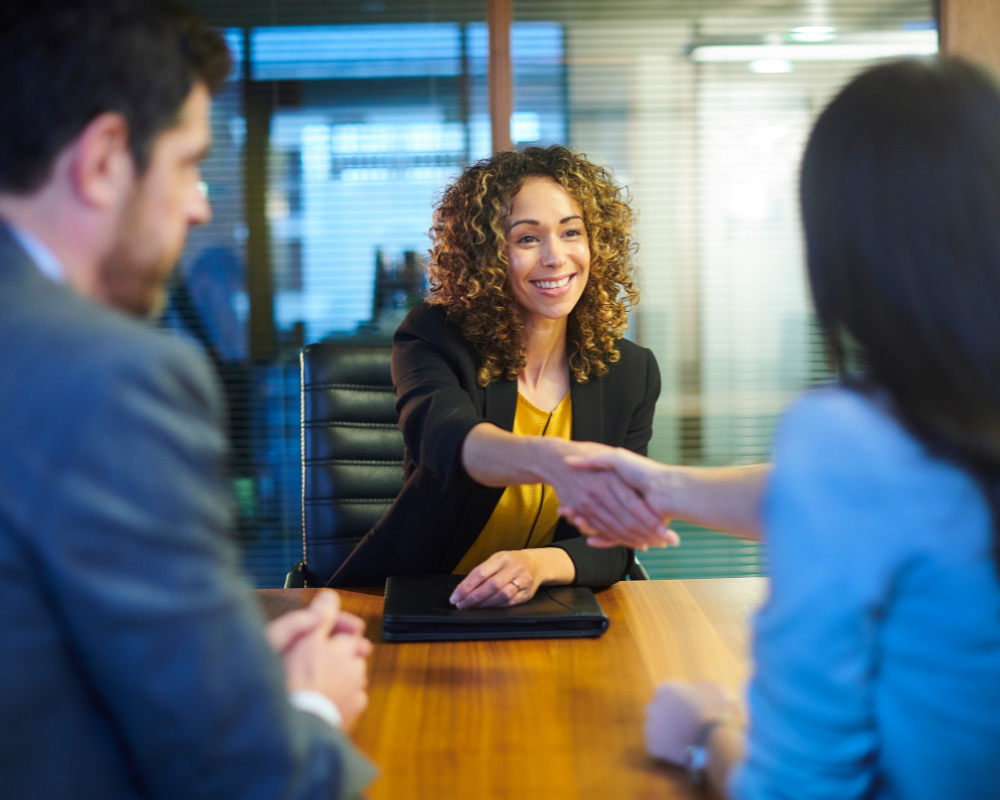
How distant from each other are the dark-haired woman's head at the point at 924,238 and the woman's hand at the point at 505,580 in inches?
30.0

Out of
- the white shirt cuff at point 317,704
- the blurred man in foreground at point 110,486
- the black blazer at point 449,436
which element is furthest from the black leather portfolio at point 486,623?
the blurred man in foreground at point 110,486

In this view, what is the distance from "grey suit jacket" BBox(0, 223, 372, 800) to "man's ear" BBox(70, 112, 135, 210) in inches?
3.4

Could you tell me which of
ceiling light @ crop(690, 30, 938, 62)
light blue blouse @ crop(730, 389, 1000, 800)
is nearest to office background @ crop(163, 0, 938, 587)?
ceiling light @ crop(690, 30, 938, 62)

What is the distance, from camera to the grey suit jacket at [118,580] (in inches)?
21.0

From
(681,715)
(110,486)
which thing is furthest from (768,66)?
(110,486)

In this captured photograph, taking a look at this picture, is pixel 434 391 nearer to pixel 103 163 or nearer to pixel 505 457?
pixel 505 457

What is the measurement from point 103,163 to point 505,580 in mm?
887

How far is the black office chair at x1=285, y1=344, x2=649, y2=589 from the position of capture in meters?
2.00

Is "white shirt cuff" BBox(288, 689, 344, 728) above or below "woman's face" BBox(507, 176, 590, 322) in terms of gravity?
below

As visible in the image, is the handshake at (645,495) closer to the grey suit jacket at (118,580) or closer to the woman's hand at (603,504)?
the woman's hand at (603,504)

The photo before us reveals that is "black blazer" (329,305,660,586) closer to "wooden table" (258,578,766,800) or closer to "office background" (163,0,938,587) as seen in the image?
"wooden table" (258,578,766,800)

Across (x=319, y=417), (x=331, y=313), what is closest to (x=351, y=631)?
Answer: (x=319, y=417)

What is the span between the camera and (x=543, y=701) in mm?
1036

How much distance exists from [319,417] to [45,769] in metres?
1.46
